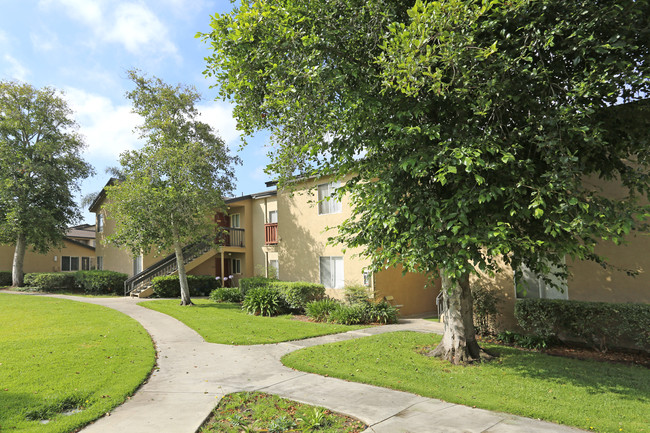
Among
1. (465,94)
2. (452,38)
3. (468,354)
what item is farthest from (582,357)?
(452,38)

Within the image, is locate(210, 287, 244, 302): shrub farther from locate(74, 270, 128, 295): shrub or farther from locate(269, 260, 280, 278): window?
locate(74, 270, 128, 295): shrub

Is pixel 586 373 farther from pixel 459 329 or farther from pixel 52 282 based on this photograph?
pixel 52 282

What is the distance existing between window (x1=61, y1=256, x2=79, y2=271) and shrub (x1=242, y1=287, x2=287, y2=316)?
2763cm

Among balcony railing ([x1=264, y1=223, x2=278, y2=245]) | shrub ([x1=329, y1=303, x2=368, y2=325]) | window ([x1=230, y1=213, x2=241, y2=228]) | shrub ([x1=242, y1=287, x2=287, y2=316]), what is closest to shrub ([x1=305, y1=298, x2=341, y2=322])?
shrub ([x1=329, y1=303, x2=368, y2=325])

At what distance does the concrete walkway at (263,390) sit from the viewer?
4.99 meters

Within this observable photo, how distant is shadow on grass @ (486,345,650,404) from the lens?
641 cm

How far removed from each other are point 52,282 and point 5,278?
8.13 meters

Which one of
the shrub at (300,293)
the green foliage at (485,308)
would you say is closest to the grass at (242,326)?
the shrub at (300,293)

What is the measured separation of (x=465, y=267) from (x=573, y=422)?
244 cm

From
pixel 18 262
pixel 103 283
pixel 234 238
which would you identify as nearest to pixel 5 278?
pixel 18 262

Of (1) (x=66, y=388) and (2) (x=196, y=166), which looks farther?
(2) (x=196, y=166)

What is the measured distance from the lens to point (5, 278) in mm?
29688

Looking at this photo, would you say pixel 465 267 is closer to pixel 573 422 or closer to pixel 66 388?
pixel 573 422

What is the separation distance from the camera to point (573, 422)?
5094 millimetres
